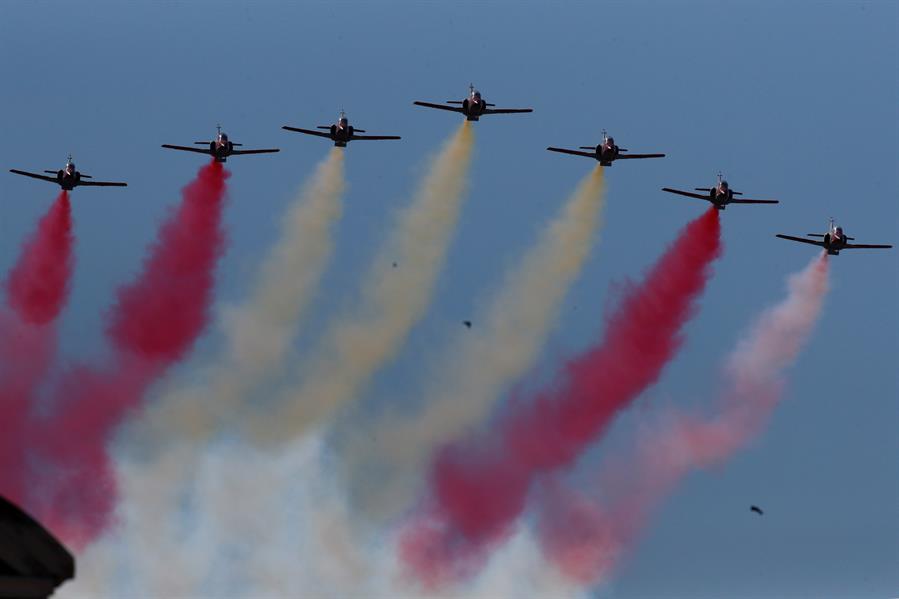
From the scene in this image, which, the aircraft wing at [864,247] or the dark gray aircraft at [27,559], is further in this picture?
the aircraft wing at [864,247]

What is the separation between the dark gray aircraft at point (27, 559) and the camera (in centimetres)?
2048

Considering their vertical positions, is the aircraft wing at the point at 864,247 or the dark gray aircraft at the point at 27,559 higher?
the aircraft wing at the point at 864,247

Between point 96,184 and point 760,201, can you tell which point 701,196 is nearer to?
point 760,201

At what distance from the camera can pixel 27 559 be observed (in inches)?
812

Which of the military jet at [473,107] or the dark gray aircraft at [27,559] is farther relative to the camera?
the military jet at [473,107]

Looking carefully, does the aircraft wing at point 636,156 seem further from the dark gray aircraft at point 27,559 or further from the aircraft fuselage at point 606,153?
the dark gray aircraft at point 27,559

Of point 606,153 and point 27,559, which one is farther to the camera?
point 606,153

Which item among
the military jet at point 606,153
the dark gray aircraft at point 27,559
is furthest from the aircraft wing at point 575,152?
the dark gray aircraft at point 27,559

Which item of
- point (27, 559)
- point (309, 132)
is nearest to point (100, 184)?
point (309, 132)

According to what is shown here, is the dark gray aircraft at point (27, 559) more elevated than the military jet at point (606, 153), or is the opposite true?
the military jet at point (606, 153)

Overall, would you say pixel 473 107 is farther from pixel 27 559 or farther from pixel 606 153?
pixel 27 559

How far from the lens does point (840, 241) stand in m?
82.6

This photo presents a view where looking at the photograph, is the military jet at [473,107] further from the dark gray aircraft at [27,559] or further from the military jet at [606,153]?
the dark gray aircraft at [27,559]

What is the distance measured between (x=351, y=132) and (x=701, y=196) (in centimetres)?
1697
